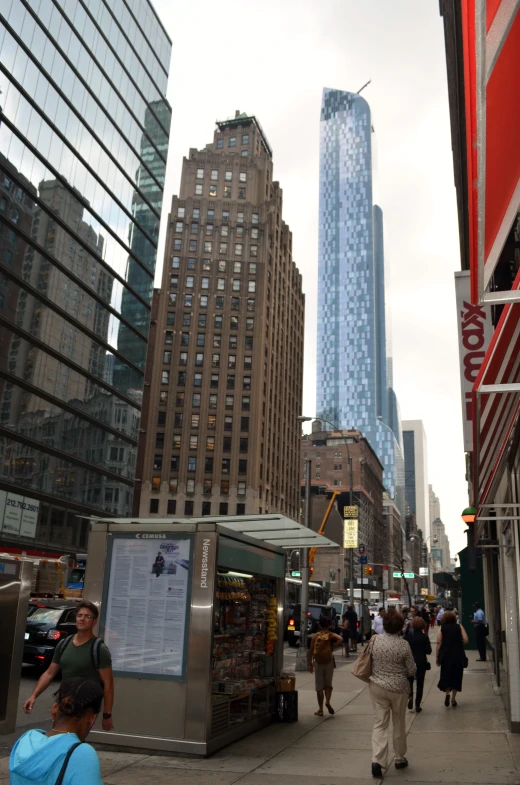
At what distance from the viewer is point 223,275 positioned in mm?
103250

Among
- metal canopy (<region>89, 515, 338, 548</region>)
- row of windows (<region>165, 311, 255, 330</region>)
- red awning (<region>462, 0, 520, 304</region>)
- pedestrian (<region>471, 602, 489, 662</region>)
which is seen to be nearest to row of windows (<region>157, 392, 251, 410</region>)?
row of windows (<region>165, 311, 255, 330</region>)

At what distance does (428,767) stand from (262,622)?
4.35 metres

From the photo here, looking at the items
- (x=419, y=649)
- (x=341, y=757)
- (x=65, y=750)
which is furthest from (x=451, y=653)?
(x=65, y=750)

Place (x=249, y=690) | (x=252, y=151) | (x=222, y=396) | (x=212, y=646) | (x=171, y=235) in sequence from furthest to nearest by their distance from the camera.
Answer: (x=252, y=151), (x=171, y=235), (x=222, y=396), (x=249, y=690), (x=212, y=646)

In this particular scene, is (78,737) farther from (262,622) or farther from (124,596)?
(262,622)

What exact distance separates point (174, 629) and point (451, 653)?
5.77 meters

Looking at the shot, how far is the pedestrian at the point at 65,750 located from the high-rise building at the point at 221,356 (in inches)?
3526

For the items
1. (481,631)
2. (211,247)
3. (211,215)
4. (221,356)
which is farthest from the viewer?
(211,215)

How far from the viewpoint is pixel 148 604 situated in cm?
973

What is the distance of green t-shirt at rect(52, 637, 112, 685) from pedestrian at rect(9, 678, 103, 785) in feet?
11.5

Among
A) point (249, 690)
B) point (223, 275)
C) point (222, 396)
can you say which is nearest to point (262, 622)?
point (249, 690)

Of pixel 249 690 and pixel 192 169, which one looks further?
pixel 192 169

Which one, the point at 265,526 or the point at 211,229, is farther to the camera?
the point at 211,229

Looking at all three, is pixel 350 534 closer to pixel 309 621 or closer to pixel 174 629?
pixel 309 621
